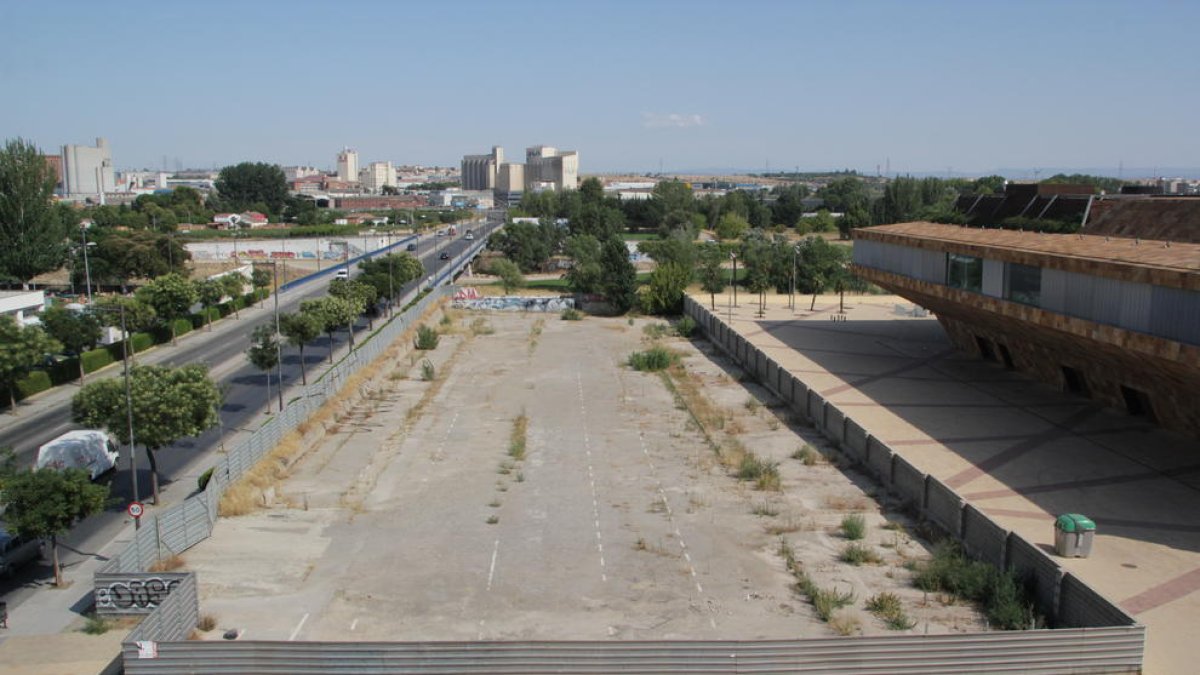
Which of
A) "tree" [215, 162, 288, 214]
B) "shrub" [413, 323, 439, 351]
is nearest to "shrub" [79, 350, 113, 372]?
"shrub" [413, 323, 439, 351]

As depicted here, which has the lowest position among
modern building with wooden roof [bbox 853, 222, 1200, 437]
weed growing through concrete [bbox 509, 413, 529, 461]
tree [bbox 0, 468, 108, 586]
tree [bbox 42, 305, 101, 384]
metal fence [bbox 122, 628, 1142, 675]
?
weed growing through concrete [bbox 509, 413, 529, 461]

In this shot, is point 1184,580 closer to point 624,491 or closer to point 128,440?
point 624,491

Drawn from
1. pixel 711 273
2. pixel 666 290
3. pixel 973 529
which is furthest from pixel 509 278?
pixel 973 529

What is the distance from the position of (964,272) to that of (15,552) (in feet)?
100.0

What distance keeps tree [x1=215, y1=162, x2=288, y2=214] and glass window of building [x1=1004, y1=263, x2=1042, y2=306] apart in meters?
167

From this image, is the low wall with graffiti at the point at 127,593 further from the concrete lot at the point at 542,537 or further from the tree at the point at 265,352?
the tree at the point at 265,352

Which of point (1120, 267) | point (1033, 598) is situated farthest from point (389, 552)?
point (1120, 267)

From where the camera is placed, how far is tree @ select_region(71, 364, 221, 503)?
2538 centimetres

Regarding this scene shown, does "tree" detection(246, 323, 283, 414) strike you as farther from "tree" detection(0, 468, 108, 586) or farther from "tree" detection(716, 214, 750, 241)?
"tree" detection(716, 214, 750, 241)

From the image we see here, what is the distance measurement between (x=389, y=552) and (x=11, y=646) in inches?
300

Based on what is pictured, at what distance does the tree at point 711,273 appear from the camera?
2918 inches

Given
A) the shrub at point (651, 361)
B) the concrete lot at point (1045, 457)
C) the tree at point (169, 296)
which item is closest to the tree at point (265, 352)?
the tree at point (169, 296)

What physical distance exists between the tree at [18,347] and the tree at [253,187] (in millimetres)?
152839

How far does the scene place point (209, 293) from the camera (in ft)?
192
